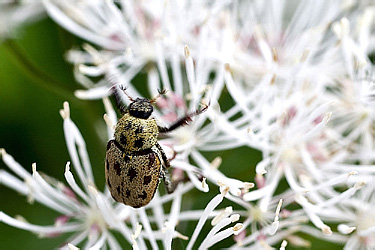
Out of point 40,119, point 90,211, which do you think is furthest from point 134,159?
point 40,119

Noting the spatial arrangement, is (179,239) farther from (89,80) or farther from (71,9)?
(71,9)

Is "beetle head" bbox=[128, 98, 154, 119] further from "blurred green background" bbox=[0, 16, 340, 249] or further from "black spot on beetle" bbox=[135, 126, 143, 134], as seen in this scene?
"blurred green background" bbox=[0, 16, 340, 249]

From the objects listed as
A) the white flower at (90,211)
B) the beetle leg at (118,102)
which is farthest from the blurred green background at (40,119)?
the beetle leg at (118,102)

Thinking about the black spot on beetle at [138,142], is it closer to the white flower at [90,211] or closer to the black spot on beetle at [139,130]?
the black spot on beetle at [139,130]

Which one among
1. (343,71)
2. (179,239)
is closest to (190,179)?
(179,239)

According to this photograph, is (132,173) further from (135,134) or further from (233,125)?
(233,125)

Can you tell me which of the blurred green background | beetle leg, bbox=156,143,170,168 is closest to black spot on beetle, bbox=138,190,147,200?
beetle leg, bbox=156,143,170,168
